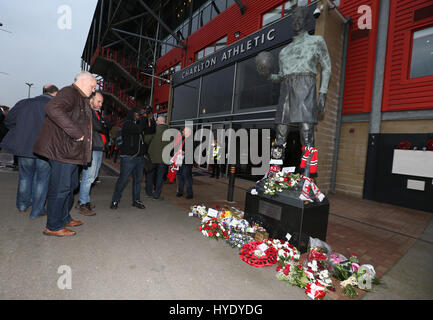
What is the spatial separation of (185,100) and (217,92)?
3.43 m

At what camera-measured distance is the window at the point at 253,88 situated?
8492mm

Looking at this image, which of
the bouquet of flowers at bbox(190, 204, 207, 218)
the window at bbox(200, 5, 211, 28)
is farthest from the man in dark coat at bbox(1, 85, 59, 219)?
the window at bbox(200, 5, 211, 28)

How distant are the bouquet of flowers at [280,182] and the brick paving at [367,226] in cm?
105

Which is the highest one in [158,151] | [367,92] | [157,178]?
[367,92]

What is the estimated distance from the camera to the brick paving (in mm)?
3008

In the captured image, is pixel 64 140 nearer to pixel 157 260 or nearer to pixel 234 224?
pixel 157 260

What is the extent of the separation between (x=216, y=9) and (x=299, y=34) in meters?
12.0

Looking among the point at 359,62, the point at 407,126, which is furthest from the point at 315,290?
the point at 359,62

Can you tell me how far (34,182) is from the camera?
3.38 meters

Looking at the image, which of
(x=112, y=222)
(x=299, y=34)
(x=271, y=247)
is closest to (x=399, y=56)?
(x=299, y=34)

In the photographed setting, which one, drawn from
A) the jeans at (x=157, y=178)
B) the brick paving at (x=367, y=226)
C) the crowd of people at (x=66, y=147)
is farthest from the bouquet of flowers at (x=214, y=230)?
the jeans at (x=157, y=178)

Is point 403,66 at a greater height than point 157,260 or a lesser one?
greater

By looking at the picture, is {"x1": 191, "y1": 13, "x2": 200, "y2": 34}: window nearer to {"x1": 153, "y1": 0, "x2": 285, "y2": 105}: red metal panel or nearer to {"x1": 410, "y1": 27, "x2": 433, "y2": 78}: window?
{"x1": 153, "y1": 0, "x2": 285, "y2": 105}: red metal panel
